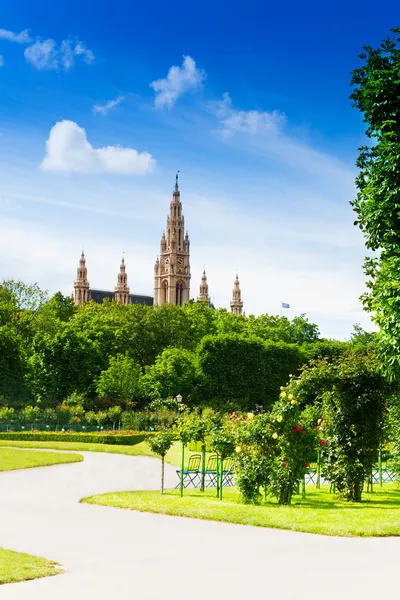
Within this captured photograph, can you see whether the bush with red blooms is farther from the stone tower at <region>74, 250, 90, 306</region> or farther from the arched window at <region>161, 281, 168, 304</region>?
the stone tower at <region>74, 250, 90, 306</region>

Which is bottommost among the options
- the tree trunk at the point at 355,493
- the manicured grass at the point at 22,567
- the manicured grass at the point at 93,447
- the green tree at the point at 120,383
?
the manicured grass at the point at 93,447

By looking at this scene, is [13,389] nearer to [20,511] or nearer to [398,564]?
[20,511]

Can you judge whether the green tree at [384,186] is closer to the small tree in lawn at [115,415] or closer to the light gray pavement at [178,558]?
the light gray pavement at [178,558]

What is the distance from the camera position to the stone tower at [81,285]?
15475 cm

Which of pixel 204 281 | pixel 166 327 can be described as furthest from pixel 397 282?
pixel 204 281

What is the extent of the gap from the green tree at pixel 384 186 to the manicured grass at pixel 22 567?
35.1 ft

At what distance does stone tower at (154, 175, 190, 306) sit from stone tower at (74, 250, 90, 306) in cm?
1628

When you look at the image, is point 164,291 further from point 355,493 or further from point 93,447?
point 355,493

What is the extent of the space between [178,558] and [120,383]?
43.9 m

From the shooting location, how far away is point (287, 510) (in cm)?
1534

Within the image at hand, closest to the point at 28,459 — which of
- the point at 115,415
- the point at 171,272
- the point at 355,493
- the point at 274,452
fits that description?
the point at 274,452

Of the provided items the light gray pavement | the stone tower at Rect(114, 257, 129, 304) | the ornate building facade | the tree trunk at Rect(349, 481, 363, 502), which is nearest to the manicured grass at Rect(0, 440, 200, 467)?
the tree trunk at Rect(349, 481, 363, 502)

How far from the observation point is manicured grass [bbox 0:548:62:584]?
9.01 meters

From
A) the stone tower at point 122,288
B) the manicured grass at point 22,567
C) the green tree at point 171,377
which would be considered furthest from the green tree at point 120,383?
the stone tower at point 122,288
